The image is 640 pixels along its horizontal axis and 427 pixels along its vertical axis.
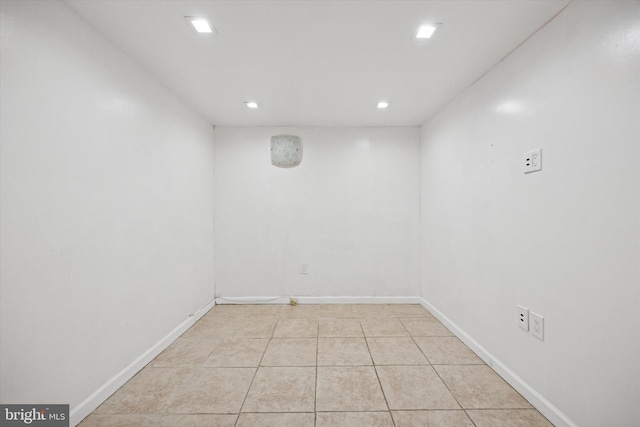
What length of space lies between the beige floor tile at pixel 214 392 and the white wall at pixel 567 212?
179 cm

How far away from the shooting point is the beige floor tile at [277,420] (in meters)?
1.44

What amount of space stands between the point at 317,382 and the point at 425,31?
91.1 inches

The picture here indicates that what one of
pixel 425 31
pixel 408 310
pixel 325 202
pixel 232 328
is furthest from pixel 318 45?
pixel 408 310

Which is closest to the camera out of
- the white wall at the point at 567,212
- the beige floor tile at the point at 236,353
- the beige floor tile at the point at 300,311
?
the white wall at the point at 567,212

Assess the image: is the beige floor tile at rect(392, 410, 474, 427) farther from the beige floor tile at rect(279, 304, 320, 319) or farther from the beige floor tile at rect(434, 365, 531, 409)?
the beige floor tile at rect(279, 304, 320, 319)

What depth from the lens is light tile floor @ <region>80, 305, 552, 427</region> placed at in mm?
1490

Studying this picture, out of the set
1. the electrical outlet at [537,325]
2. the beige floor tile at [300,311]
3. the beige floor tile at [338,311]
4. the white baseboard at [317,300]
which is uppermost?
the electrical outlet at [537,325]

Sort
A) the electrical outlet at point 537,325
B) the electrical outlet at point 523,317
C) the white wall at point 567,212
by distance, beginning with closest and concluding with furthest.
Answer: the white wall at point 567,212 < the electrical outlet at point 537,325 < the electrical outlet at point 523,317

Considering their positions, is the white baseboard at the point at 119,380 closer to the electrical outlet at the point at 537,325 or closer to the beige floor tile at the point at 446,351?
the beige floor tile at the point at 446,351

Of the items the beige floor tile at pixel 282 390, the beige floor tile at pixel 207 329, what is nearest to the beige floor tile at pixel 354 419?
the beige floor tile at pixel 282 390

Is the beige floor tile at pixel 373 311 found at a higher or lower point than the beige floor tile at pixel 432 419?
lower

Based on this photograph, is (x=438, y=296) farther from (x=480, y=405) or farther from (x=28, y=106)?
(x=28, y=106)

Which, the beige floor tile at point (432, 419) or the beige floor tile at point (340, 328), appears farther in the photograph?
the beige floor tile at point (340, 328)

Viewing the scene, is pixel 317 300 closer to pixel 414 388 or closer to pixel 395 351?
pixel 395 351
